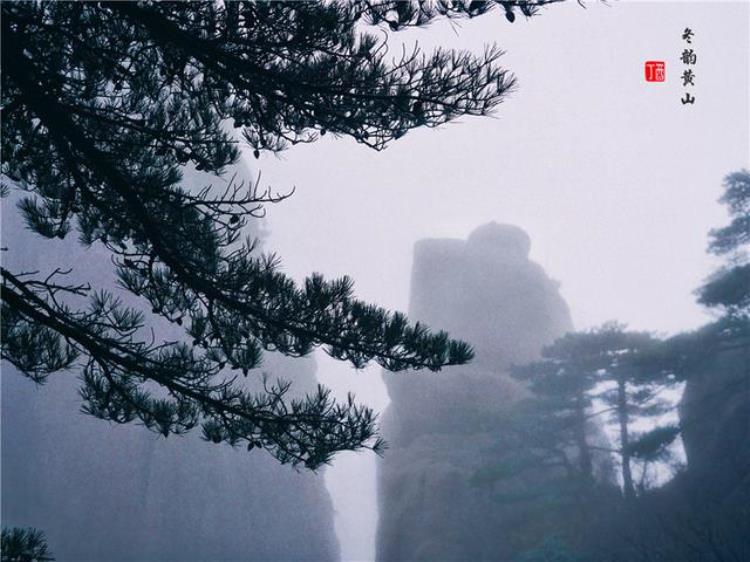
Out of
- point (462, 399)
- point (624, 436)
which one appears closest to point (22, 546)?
point (624, 436)

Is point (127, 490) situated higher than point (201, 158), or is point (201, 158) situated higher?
point (201, 158)

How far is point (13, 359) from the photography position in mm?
3238

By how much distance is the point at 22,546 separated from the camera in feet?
8.82

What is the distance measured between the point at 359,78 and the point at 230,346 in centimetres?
211

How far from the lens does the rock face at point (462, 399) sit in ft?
63.9

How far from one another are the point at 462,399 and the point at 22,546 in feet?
78.7

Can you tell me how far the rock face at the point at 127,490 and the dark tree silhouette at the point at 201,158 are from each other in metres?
24.7

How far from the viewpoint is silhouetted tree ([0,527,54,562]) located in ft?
8.55

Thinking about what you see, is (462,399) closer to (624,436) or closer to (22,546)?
(624,436)

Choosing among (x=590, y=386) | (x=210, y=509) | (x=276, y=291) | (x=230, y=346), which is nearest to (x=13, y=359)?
(x=230, y=346)

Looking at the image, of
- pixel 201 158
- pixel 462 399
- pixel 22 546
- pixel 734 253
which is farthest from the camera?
pixel 462 399

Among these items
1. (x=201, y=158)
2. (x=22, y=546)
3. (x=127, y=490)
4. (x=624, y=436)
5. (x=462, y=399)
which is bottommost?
(x=127, y=490)

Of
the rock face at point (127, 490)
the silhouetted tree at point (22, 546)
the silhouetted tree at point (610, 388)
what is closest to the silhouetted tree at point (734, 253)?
the silhouetted tree at point (610, 388)

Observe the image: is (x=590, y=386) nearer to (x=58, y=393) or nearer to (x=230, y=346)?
(x=230, y=346)
